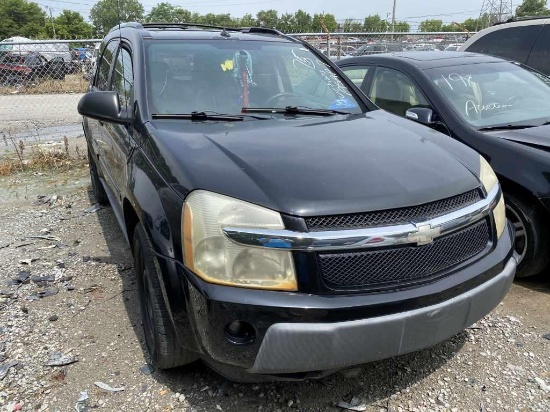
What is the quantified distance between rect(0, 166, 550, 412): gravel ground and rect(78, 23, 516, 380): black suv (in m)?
0.25

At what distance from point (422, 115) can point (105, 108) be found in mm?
2507

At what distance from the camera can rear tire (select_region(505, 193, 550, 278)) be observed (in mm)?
3387

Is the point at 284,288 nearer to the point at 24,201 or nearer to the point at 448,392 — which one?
the point at 448,392

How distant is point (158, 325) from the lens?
8.02 ft

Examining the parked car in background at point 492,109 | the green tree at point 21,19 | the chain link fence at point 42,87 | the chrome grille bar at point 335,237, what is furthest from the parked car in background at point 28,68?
the green tree at point 21,19

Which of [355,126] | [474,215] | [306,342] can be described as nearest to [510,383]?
[474,215]

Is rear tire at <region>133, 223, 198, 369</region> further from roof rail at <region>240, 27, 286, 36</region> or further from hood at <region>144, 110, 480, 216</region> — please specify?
roof rail at <region>240, 27, 286, 36</region>

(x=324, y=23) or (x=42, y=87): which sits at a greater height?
(x=324, y=23)

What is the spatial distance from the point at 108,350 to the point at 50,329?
0.50 m

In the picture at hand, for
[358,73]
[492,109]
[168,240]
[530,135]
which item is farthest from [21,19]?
[168,240]

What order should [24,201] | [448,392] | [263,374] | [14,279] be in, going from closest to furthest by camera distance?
[263,374] < [448,392] < [14,279] < [24,201]

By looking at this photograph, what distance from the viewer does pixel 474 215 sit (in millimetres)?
2314

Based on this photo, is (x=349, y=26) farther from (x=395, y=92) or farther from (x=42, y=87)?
(x=395, y=92)

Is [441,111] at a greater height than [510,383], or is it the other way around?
[441,111]
